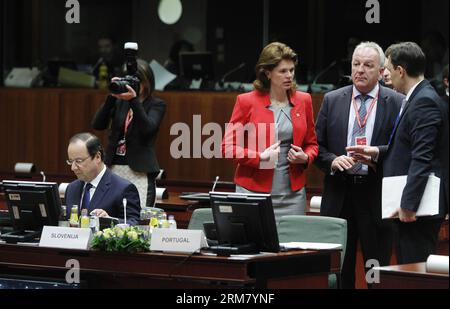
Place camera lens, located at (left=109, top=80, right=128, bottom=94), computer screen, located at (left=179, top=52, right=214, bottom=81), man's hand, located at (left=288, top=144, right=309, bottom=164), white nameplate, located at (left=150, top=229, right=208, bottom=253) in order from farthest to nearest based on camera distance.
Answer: computer screen, located at (left=179, top=52, right=214, bottom=81), camera lens, located at (left=109, top=80, right=128, bottom=94), man's hand, located at (left=288, top=144, right=309, bottom=164), white nameplate, located at (left=150, top=229, right=208, bottom=253)

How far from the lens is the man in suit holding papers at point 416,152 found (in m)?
5.68

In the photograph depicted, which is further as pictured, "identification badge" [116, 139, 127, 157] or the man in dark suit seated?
"identification badge" [116, 139, 127, 157]

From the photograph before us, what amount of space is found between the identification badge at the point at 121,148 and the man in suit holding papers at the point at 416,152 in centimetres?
229

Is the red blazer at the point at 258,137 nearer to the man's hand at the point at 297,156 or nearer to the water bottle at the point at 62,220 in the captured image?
the man's hand at the point at 297,156

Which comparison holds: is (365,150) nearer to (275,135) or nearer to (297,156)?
(297,156)

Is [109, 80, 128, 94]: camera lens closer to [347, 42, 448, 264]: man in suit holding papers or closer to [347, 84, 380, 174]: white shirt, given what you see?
[347, 84, 380, 174]: white shirt

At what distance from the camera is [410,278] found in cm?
491

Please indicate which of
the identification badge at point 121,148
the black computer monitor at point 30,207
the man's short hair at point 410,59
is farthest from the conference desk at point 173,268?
the identification badge at point 121,148

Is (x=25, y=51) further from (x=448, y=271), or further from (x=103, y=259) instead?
(x=448, y=271)

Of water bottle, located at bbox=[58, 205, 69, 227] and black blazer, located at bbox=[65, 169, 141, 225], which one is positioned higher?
black blazer, located at bbox=[65, 169, 141, 225]

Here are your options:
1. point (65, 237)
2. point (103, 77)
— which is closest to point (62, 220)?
point (65, 237)

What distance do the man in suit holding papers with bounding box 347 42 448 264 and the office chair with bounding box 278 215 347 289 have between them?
1.62ft

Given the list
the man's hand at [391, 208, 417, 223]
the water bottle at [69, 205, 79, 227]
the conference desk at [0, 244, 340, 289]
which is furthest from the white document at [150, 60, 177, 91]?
the man's hand at [391, 208, 417, 223]

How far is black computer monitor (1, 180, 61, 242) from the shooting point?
6199 mm
